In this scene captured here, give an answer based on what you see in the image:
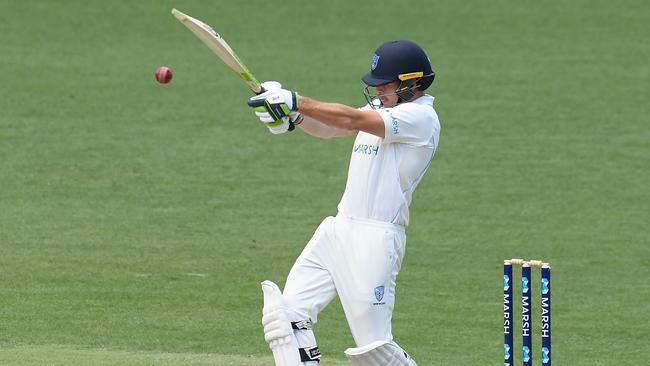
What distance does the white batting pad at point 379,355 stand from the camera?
Result: 7473 mm

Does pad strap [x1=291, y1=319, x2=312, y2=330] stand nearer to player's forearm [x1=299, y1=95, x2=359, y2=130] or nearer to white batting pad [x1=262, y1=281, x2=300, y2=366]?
white batting pad [x1=262, y1=281, x2=300, y2=366]

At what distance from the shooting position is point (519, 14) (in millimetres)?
22250

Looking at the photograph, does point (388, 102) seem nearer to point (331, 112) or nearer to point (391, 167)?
point (391, 167)

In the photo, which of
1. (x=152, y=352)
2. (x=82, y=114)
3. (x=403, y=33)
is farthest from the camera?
(x=403, y=33)

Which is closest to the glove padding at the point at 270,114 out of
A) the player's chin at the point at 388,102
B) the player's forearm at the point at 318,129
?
the player's forearm at the point at 318,129

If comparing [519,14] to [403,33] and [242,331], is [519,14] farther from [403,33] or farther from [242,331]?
[242,331]

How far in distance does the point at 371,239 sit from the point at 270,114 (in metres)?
0.93

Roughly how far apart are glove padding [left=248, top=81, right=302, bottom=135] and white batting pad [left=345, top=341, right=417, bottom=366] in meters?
1.22

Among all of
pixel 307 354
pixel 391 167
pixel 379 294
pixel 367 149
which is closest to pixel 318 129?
pixel 367 149

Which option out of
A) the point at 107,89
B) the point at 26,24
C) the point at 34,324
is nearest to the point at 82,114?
the point at 107,89

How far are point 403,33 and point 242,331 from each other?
10.6 metres

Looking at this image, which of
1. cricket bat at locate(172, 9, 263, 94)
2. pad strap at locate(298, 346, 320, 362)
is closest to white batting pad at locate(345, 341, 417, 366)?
pad strap at locate(298, 346, 320, 362)

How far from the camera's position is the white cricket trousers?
24.6 feet

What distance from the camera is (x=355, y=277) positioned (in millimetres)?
7508
